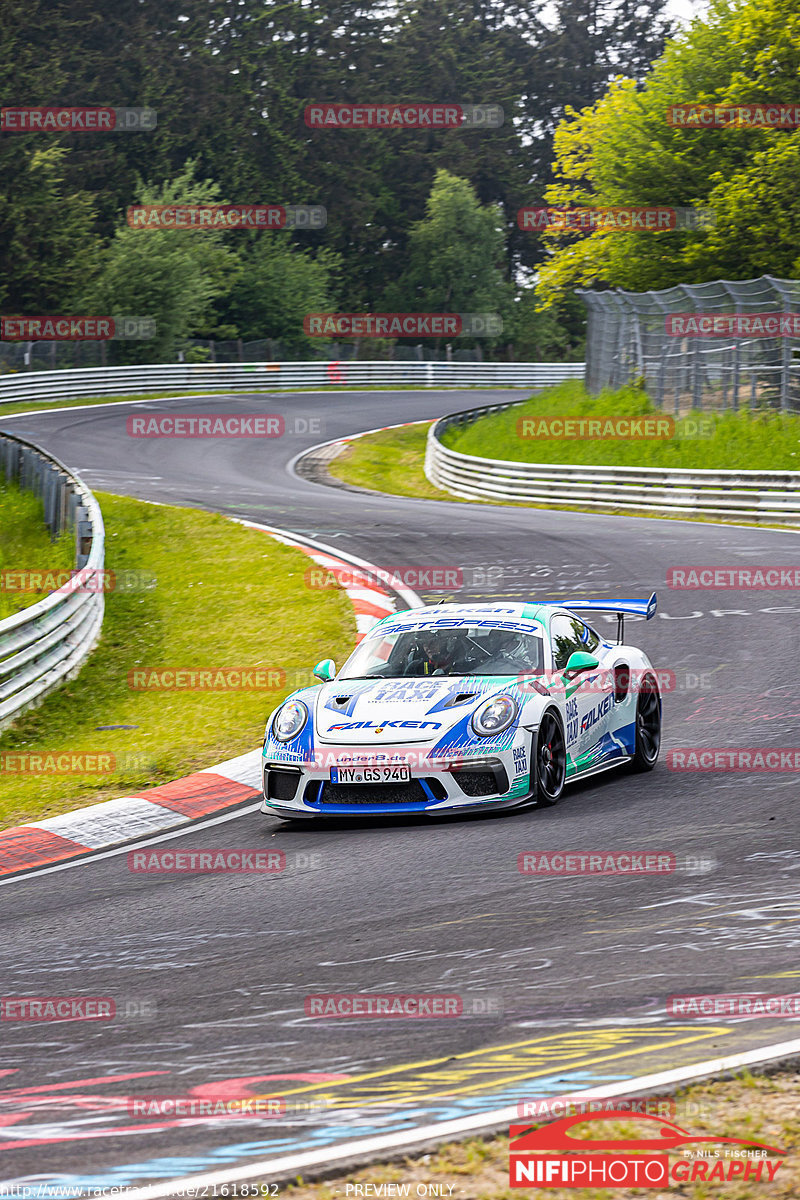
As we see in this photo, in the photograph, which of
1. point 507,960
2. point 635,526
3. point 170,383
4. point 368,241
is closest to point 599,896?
point 507,960

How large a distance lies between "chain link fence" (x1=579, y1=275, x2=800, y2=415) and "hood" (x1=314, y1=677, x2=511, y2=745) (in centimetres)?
1974

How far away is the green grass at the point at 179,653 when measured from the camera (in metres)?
10.6

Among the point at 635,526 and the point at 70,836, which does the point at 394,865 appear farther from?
the point at 635,526

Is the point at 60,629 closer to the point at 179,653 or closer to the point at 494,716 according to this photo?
the point at 179,653

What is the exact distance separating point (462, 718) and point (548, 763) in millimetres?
705

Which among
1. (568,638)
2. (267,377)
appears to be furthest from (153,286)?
(568,638)

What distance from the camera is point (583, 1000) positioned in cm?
521

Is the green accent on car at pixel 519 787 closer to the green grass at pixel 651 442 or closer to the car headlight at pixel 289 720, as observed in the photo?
the car headlight at pixel 289 720

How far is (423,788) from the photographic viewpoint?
8500mm

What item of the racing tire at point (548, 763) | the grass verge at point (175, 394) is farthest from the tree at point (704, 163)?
the racing tire at point (548, 763)

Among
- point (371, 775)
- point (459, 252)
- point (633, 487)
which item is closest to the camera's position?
point (371, 775)

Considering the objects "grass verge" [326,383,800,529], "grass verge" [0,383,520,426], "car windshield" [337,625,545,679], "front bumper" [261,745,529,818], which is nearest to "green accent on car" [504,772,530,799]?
"front bumper" [261,745,529,818]

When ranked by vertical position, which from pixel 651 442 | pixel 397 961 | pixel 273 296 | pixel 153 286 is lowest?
pixel 397 961

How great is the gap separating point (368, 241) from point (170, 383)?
126 feet
